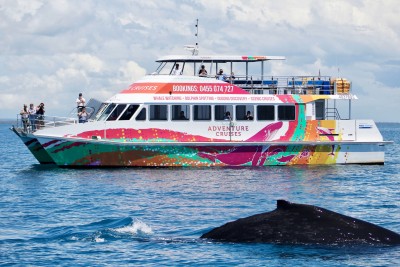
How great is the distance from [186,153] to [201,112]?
2.00m

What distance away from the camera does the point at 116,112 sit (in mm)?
38219

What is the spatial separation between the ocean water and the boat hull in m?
0.62

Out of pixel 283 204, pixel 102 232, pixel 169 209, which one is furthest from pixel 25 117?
pixel 283 204

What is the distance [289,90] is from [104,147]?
942 cm

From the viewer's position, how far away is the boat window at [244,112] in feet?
129

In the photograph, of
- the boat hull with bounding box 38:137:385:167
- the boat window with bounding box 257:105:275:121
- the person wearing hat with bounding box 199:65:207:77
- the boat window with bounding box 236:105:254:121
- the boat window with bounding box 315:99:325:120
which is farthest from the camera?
the boat window with bounding box 315:99:325:120

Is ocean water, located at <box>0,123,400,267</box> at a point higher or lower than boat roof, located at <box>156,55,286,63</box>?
lower

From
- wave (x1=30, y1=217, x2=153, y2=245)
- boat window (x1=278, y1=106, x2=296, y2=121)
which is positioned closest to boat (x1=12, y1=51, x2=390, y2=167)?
boat window (x1=278, y1=106, x2=296, y2=121)

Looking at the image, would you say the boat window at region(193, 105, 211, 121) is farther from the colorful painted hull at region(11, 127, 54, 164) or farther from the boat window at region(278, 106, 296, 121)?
the colorful painted hull at region(11, 127, 54, 164)

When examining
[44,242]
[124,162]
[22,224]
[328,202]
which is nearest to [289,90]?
[124,162]

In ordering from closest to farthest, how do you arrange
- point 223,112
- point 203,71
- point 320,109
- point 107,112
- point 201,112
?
1. point 107,112
2. point 201,112
3. point 223,112
4. point 203,71
5. point 320,109

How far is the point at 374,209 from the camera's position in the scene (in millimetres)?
26672

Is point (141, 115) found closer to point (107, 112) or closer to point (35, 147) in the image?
point (107, 112)

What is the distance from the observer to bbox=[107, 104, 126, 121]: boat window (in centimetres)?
3816
